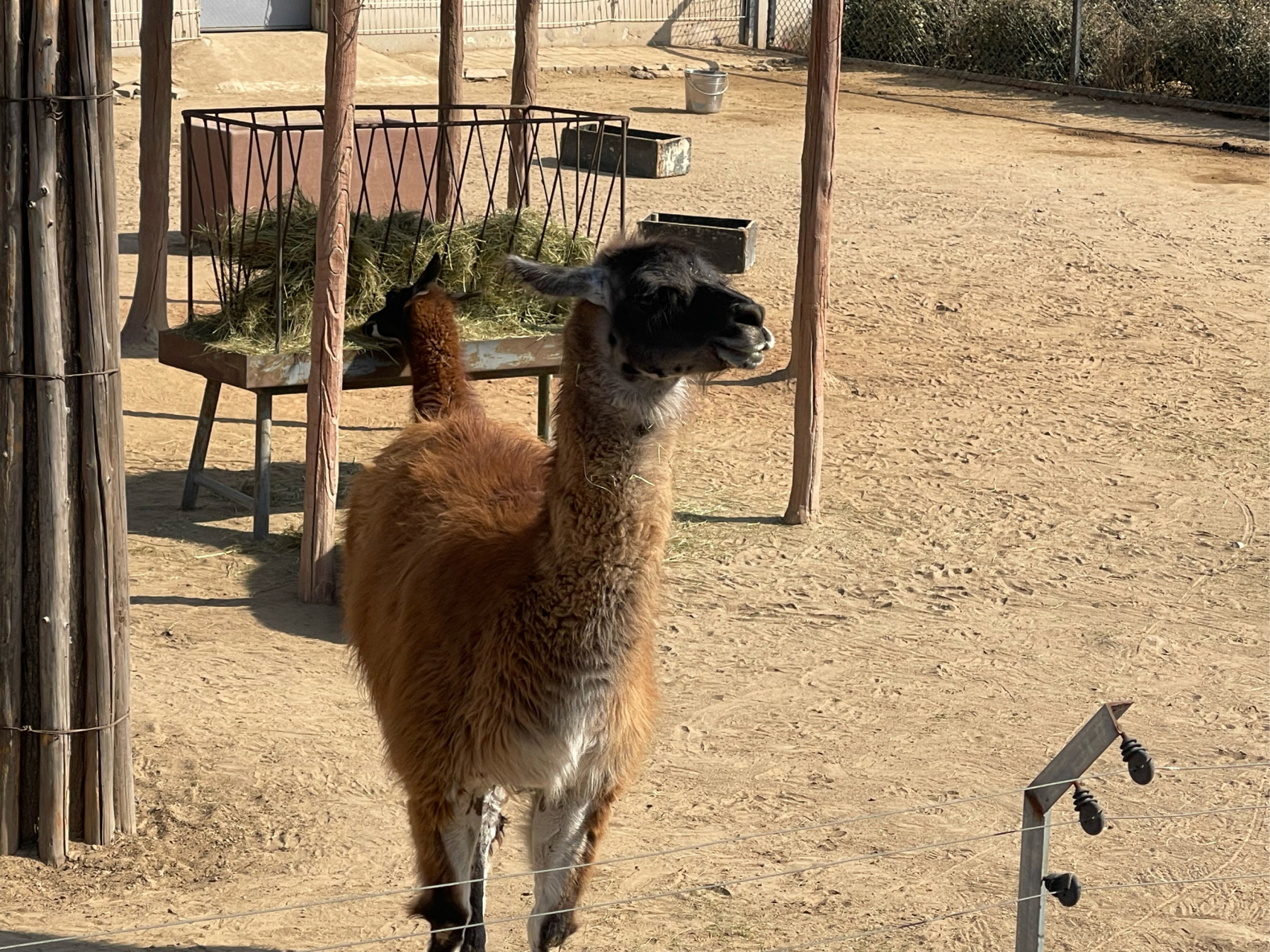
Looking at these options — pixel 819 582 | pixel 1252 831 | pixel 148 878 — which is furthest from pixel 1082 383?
pixel 148 878

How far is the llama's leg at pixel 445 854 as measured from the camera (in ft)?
12.3

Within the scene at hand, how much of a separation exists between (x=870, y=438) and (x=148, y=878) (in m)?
5.11

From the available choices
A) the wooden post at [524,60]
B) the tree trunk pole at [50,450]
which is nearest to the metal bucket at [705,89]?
the wooden post at [524,60]

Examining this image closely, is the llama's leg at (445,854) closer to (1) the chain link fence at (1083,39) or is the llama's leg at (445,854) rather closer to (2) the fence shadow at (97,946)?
(2) the fence shadow at (97,946)

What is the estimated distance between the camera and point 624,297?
11.3 feet

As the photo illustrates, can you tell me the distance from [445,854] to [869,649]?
2.63m

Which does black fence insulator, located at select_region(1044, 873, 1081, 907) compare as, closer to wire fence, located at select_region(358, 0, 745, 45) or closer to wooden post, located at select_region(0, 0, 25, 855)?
wooden post, located at select_region(0, 0, 25, 855)

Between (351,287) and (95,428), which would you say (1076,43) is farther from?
(95,428)

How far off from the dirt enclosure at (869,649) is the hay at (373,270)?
0.92 metres

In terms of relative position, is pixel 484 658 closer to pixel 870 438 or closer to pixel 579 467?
pixel 579 467

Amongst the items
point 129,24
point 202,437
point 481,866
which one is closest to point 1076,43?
point 129,24

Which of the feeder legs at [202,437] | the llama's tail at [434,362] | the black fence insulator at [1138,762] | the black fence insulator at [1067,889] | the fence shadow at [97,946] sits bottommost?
the fence shadow at [97,946]

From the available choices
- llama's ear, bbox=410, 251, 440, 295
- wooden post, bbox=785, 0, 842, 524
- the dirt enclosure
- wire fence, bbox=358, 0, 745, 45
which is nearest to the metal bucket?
wire fence, bbox=358, 0, 745, 45

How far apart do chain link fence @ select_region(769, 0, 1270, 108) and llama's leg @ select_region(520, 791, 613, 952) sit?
694 inches
